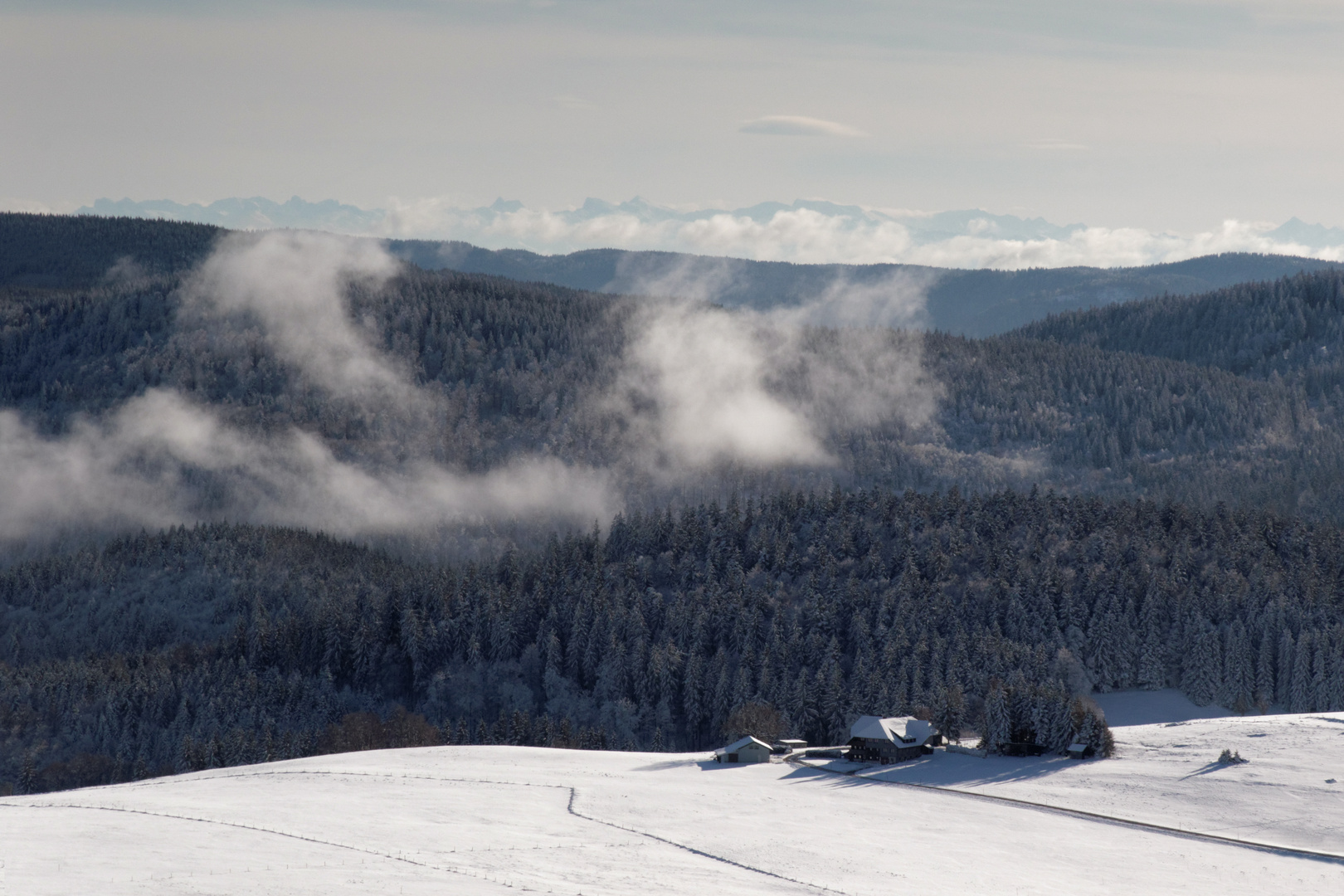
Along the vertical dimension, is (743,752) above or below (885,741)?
below

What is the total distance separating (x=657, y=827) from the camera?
76.9 meters

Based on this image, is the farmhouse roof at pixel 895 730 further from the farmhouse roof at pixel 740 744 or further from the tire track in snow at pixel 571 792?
the tire track in snow at pixel 571 792

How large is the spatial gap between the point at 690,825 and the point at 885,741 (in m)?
29.0

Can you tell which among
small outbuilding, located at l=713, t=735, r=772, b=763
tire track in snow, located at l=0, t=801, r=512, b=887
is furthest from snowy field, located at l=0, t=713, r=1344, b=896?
small outbuilding, located at l=713, t=735, r=772, b=763

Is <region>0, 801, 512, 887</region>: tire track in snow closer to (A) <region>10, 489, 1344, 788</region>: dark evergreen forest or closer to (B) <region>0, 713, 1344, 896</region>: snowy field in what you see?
(B) <region>0, 713, 1344, 896</region>: snowy field

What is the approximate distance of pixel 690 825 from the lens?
77.9 metres

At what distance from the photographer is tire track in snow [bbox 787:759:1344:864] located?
250 ft

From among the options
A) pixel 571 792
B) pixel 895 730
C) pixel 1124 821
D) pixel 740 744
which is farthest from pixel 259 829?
pixel 895 730

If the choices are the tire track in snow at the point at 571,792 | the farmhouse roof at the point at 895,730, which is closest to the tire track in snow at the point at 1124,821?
the farmhouse roof at the point at 895,730

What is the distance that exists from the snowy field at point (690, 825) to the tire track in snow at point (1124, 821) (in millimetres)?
572

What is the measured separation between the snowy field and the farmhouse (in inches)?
76.4

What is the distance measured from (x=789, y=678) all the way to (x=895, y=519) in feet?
138

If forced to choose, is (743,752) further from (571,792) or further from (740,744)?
(571,792)

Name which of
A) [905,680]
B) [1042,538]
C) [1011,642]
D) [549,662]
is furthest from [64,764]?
[1042,538]
